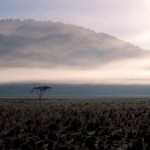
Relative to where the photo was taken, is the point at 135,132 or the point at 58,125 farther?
the point at 58,125

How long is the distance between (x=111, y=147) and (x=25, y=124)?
700cm

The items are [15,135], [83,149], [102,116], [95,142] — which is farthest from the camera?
[102,116]

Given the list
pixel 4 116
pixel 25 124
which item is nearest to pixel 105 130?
pixel 25 124

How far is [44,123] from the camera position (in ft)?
88.8

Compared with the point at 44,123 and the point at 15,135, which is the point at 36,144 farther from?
the point at 44,123

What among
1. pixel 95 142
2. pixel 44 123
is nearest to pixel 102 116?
pixel 44 123

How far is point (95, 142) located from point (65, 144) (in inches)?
67.5

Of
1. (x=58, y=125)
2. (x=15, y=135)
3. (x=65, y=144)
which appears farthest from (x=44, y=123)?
(x=65, y=144)

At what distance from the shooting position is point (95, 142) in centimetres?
2291

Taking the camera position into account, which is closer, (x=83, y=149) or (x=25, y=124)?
(x=83, y=149)

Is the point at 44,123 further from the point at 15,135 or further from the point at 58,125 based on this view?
the point at 15,135

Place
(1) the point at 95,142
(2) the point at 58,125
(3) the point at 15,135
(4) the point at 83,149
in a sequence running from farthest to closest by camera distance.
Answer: (2) the point at 58,125, (3) the point at 15,135, (1) the point at 95,142, (4) the point at 83,149

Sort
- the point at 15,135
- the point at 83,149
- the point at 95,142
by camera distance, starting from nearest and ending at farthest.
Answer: the point at 83,149 → the point at 95,142 → the point at 15,135

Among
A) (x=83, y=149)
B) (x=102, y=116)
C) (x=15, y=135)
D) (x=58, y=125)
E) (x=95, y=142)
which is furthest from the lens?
(x=102, y=116)
